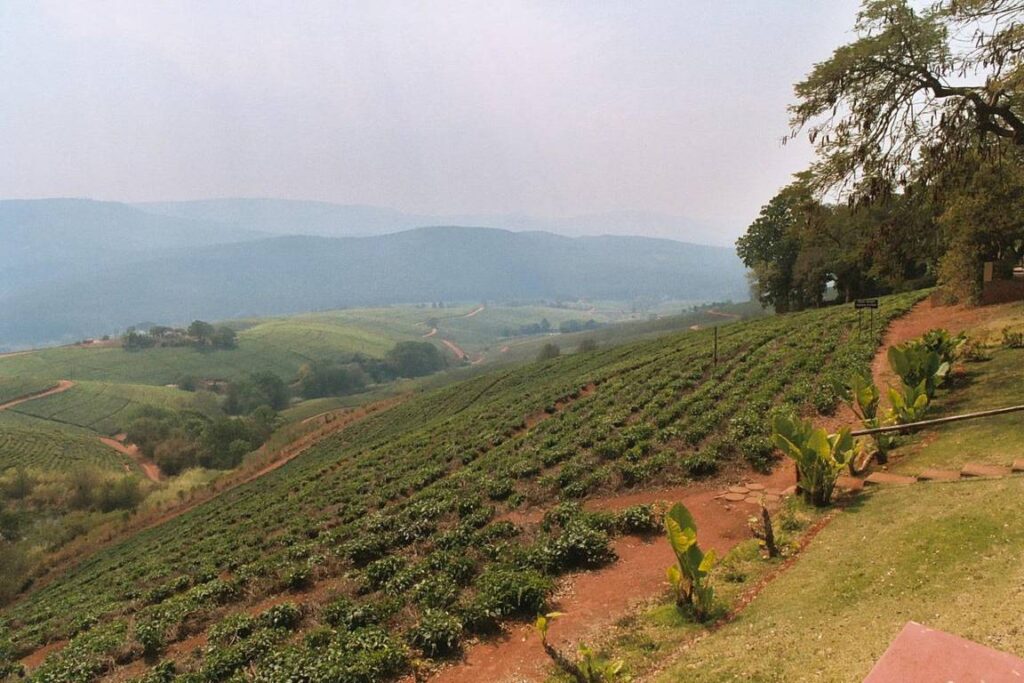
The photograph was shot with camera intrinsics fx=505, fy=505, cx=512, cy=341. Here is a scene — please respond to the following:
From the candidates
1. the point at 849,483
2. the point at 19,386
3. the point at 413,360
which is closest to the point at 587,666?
the point at 849,483

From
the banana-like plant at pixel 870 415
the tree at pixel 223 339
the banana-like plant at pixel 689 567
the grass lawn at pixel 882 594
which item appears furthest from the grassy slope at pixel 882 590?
the tree at pixel 223 339

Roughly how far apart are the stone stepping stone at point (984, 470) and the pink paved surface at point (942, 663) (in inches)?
306

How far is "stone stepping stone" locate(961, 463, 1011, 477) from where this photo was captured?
9.08 meters

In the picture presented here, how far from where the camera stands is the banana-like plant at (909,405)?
1224cm

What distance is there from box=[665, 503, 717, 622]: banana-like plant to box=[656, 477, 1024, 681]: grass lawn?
1.76 feet

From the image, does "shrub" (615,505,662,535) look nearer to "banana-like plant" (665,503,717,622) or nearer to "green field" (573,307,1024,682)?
"green field" (573,307,1024,682)

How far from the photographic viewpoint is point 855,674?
4781 mm

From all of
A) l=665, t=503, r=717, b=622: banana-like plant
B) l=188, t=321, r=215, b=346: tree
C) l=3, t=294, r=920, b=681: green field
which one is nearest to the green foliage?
l=3, t=294, r=920, b=681: green field

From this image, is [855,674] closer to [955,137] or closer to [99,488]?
[955,137]

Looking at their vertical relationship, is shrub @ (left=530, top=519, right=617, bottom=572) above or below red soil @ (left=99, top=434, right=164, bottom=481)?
above

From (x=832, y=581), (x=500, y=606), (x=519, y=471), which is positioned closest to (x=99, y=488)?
(x=519, y=471)

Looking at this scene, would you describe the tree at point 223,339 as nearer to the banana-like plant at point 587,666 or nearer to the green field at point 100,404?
the green field at point 100,404

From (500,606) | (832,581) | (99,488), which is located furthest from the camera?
(99,488)

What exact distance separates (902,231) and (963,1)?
7.90 metres
